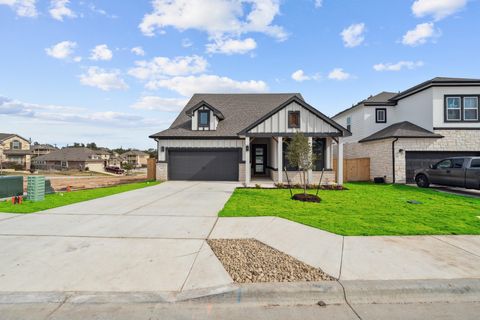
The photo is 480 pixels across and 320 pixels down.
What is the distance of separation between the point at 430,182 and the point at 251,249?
14.3 metres

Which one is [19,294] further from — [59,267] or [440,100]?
[440,100]

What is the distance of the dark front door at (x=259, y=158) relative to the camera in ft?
73.1

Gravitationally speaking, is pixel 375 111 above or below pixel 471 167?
above

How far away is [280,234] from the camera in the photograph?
5.91 metres

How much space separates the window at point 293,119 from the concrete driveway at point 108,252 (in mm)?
10058

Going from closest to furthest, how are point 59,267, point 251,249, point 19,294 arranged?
point 19,294
point 59,267
point 251,249

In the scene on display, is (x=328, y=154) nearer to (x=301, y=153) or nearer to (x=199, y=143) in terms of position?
(x=301, y=153)

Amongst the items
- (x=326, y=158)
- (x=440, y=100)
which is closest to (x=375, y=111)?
(x=440, y=100)

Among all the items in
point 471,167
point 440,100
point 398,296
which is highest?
point 440,100

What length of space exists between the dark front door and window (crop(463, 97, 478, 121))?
1422 cm

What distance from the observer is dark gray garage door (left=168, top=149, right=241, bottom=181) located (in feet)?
62.7

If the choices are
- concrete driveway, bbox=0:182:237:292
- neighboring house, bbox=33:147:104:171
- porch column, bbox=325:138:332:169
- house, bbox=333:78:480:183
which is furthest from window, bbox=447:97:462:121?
neighboring house, bbox=33:147:104:171

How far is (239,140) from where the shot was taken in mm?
19094

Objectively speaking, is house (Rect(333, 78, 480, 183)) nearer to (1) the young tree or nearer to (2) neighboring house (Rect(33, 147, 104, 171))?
(1) the young tree
